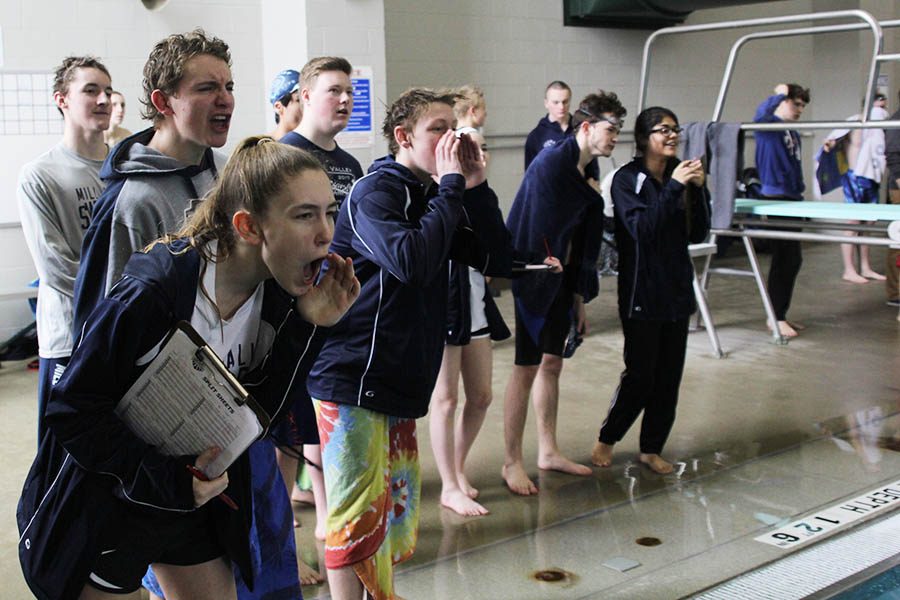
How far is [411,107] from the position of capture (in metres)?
2.83

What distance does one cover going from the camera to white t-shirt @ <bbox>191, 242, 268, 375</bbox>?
175 cm

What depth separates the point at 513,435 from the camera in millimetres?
4141

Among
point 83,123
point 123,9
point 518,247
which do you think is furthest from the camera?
point 123,9

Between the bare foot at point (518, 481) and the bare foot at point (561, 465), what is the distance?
0.56ft

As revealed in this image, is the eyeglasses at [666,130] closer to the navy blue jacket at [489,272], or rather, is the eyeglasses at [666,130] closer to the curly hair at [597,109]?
the curly hair at [597,109]

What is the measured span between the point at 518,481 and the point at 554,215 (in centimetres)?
106

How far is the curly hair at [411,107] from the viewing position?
2824 mm

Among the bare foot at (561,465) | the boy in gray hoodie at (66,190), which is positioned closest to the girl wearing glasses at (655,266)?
the bare foot at (561,465)

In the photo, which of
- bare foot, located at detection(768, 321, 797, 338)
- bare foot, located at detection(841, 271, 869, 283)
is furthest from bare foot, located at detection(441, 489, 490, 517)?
bare foot, located at detection(841, 271, 869, 283)

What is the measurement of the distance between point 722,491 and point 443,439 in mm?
1146

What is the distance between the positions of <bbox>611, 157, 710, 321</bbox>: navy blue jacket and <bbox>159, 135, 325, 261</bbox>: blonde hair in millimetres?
2468

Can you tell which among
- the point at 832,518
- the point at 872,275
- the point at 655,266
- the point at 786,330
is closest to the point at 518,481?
the point at 655,266

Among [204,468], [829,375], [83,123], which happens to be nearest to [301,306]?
[204,468]

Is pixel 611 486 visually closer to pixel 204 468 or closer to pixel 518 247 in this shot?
pixel 518 247
